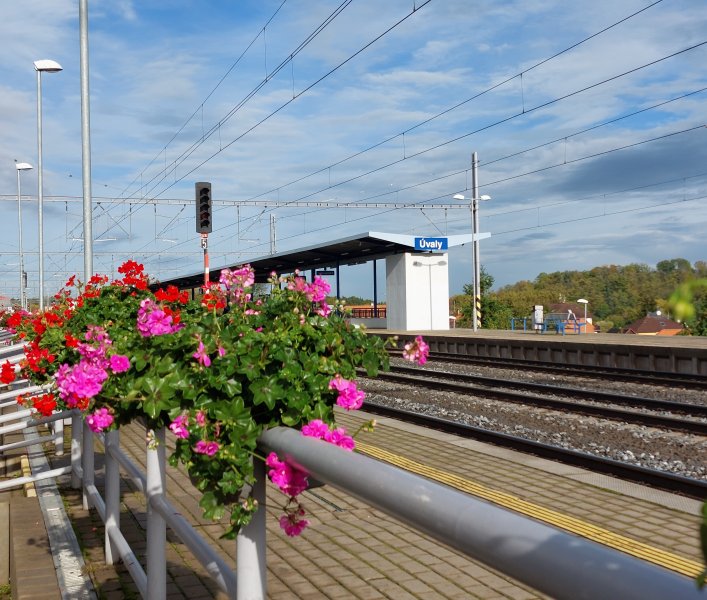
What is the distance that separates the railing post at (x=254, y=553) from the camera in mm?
2049

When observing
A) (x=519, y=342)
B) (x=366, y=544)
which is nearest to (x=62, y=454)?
(x=366, y=544)

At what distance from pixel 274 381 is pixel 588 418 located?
10.4m

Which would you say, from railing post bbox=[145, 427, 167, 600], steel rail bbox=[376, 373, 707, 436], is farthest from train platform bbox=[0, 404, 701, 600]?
steel rail bbox=[376, 373, 707, 436]

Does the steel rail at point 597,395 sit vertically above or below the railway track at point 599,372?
above

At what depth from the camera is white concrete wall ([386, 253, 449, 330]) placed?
32.2 meters

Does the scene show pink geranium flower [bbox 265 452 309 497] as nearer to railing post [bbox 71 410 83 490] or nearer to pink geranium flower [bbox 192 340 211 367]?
pink geranium flower [bbox 192 340 211 367]

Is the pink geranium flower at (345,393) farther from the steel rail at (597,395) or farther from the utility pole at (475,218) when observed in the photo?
the utility pole at (475,218)

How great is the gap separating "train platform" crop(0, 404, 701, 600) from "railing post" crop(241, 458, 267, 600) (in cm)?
69

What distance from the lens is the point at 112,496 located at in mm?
4578

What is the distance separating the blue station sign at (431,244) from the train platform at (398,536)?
23.8 meters

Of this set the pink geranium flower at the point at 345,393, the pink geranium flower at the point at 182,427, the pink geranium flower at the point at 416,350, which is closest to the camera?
the pink geranium flower at the point at 182,427

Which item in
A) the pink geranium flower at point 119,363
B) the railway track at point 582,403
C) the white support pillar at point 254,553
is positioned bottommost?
the railway track at point 582,403

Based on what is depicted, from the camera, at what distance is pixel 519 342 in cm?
2456

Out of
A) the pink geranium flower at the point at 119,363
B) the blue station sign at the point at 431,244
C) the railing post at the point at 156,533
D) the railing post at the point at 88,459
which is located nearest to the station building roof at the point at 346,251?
the blue station sign at the point at 431,244
